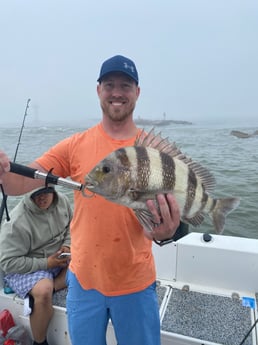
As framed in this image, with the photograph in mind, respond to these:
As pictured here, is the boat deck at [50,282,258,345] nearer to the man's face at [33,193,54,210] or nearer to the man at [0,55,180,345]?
the man at [0,55,180,345]

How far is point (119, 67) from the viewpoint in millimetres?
1782

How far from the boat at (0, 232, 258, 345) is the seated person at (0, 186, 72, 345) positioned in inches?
6.0

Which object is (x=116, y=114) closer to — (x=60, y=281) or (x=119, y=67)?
(x=119, y=67)

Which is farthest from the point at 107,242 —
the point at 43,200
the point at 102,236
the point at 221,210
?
the point at 43,200

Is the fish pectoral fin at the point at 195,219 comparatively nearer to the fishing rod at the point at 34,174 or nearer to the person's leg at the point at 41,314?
the fishing rod at the point at 34,174

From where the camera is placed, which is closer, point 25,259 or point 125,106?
point 125,106

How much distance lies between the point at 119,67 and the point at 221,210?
1.00 metres

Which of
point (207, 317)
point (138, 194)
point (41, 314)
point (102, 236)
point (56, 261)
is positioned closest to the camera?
point (138, 194)

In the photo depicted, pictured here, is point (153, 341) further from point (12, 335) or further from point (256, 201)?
point (256, 201)

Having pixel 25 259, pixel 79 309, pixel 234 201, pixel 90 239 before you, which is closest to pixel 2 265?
pixel 25 259

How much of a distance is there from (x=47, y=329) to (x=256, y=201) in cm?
697

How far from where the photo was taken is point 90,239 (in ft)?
5.85

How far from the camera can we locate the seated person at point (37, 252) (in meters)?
2.62

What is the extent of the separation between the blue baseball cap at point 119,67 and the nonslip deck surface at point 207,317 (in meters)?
2.04
